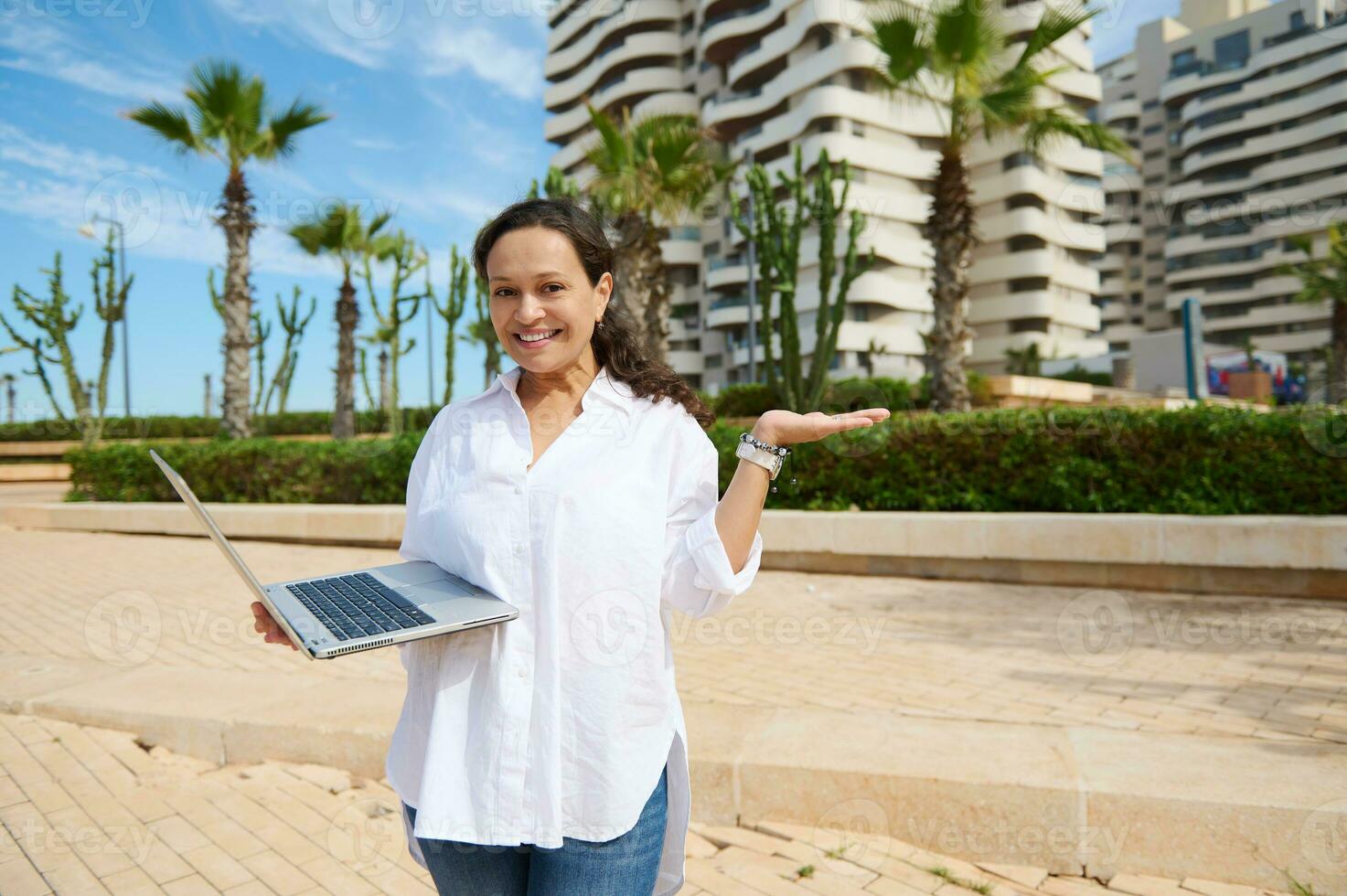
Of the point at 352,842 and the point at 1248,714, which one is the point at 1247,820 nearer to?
the point at 1248,714

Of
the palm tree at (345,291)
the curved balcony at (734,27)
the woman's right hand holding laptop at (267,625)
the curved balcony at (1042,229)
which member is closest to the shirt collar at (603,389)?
the woman's right hand holding laptop at (267,625)

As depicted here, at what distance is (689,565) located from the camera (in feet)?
4.91

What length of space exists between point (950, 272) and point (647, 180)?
568 centimetres

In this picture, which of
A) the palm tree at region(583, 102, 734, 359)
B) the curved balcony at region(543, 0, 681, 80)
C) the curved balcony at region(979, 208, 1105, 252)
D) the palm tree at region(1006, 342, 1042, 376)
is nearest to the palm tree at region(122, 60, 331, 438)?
the palm tree at region(583, 102, 734, 359)

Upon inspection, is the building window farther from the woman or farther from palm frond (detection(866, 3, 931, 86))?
the woman

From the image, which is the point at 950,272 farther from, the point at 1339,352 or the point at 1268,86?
the point at 1268,86

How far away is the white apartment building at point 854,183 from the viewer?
4188 cm

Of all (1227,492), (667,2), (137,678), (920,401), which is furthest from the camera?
(667,2)

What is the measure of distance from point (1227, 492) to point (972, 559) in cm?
221

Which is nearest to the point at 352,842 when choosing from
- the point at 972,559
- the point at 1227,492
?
the point at 972,559

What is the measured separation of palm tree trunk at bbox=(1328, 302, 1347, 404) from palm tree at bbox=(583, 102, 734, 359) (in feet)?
76.3

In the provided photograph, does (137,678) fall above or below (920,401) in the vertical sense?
below

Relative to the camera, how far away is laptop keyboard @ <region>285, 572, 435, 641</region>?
1.30 meters

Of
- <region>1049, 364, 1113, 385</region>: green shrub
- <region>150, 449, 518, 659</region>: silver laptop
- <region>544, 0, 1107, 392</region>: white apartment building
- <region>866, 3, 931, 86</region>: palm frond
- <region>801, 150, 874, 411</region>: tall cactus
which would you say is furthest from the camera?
<region>544, 0, 1107, 392</region>: white apartment building
